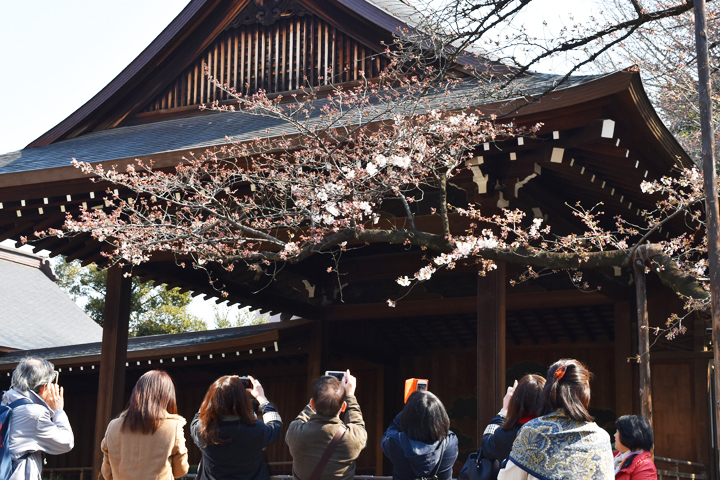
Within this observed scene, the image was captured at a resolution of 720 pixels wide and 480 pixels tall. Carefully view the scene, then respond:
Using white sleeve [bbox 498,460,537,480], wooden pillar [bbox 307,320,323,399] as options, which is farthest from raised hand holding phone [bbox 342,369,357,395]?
wooden pillar [bbox 307,320,323,399]

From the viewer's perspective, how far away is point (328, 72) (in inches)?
330

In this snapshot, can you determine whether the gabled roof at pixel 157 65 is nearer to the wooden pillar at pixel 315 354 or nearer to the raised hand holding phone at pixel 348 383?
the wooden pillar at pixel 315 354

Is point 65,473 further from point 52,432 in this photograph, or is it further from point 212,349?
point 52,432

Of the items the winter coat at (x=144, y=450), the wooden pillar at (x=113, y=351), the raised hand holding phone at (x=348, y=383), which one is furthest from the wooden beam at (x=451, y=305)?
the winter coat at (x=144, y=450)

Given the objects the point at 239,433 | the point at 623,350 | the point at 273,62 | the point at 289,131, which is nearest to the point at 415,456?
the point at 239,433

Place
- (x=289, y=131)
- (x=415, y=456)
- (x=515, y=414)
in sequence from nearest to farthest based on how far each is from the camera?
(x=515, y=414), (x=415, y=456), (x=289, y=131)

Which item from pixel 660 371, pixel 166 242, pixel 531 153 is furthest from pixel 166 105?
pixel 660 371

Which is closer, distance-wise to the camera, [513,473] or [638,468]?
[513,473]

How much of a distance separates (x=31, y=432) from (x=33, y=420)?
6cm

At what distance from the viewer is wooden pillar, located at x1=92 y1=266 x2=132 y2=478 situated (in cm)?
733

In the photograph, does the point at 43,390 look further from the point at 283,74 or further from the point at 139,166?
the point at 283,74

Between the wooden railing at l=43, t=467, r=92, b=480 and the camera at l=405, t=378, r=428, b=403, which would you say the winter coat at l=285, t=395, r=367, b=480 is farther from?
the wooden railing at l=43, t=467, r=92, b=480

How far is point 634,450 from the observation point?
3.68 meters

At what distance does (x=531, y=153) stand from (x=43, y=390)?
374 cm
